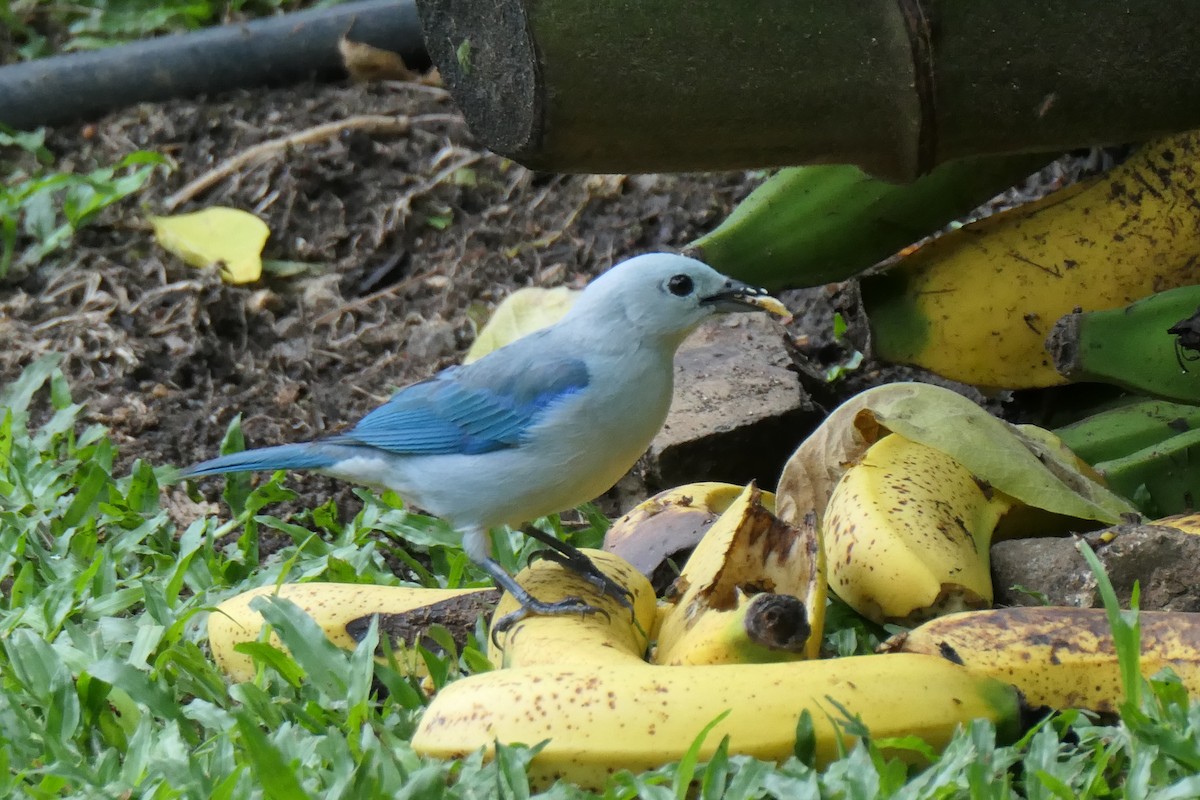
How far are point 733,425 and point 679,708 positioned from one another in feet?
5.36

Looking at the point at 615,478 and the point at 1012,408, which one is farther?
the point at 1012,408

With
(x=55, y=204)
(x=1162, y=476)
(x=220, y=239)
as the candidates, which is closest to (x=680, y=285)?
(x=1162, y=476)

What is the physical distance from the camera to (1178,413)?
3.64 meters

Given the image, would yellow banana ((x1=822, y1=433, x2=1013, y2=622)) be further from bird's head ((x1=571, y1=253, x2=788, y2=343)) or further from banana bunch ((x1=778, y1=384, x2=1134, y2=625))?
bird's head ((x1=571, y1=253, x2=788, y2=343))

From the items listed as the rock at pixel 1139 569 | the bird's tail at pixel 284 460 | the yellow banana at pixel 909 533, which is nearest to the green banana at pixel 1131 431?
the yellow banana at pixel 909 533

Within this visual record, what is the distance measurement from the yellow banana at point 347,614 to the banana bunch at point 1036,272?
144 cm

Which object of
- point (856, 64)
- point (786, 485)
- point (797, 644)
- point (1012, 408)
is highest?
point (856, 64)

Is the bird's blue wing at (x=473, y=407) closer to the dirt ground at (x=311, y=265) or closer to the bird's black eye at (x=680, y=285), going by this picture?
the bird's black eye at (x=680, y=285)

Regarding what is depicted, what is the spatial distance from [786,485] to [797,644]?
882 mm

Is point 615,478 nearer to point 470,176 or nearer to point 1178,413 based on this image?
point 1178,413

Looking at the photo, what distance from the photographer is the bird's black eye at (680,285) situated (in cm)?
315

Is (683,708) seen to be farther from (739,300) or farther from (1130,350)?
(1130,350)

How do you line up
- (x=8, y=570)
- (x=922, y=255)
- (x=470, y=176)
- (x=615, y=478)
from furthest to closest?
(x=470, y=176) → (x=922, y=255) → (x=8, y=570) → (x=615, y=478)

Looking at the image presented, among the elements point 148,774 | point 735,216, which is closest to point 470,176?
point 735,216
